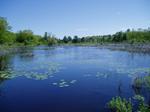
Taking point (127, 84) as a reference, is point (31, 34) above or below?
above

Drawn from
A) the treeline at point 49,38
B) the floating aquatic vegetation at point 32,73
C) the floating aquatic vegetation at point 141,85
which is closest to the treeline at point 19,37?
the treeline at point 49,38

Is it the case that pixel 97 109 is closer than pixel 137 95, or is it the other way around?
pixel 97 109

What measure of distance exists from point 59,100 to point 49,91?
193cm

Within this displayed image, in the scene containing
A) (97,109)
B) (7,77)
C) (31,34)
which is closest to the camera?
(97,109)

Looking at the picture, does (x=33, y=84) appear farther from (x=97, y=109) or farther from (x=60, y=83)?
(x=97, y=109)

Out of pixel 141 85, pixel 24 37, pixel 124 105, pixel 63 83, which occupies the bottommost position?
pixel 63 83

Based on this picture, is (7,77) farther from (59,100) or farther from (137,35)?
(137,35)

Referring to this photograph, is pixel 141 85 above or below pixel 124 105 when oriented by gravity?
below

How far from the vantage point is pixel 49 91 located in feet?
42.3

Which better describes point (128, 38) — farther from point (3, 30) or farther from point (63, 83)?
point (63, 83)

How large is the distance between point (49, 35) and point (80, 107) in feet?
387

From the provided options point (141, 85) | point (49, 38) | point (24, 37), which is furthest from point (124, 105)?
point (49, 38)

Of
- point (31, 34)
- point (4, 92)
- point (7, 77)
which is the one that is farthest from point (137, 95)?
point (31, 34)

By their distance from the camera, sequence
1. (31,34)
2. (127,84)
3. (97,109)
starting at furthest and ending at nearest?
(31,34) → (127,84) → (97,109)
